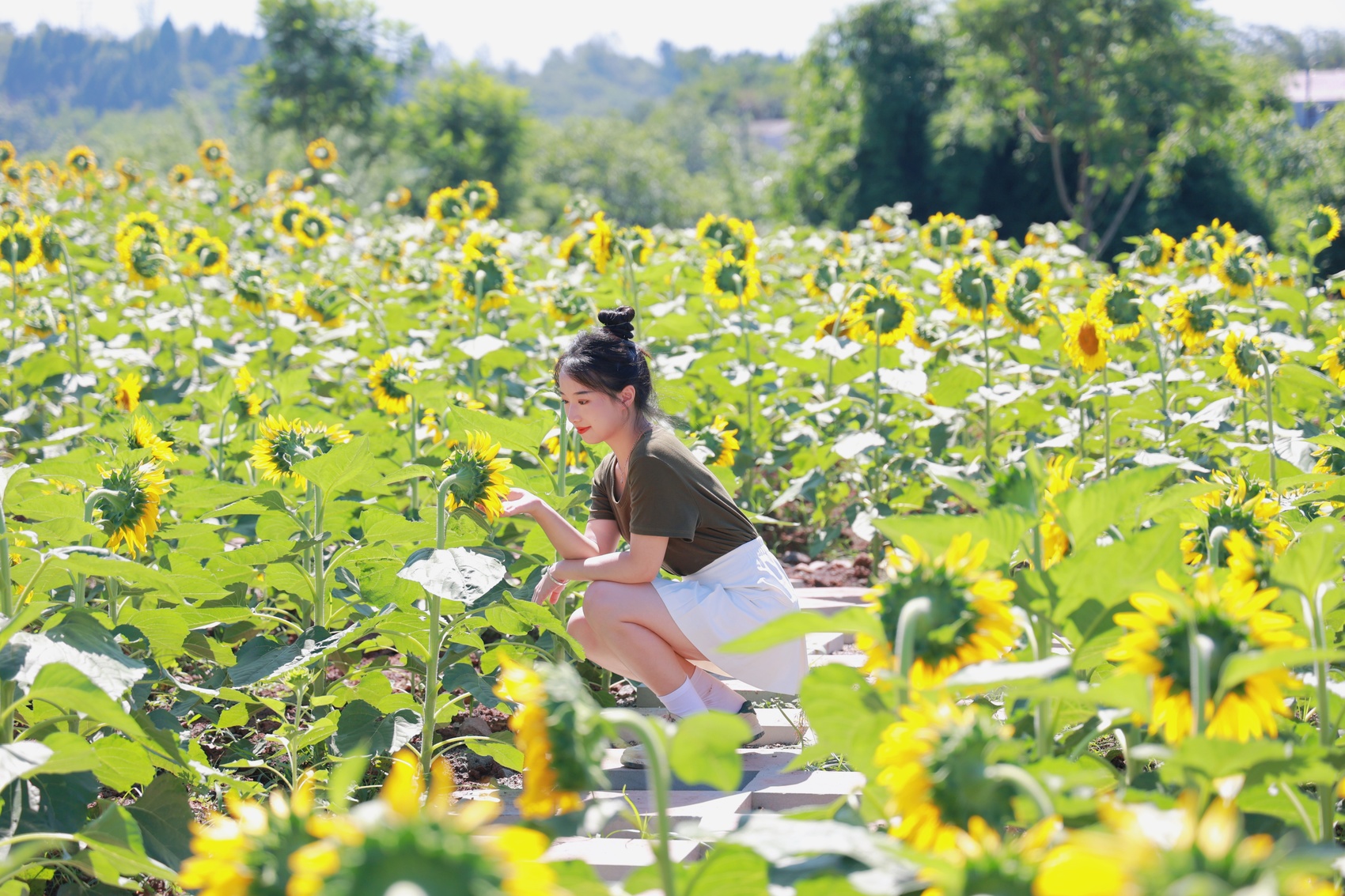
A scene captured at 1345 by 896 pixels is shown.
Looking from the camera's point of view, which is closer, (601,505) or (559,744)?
(559,744)

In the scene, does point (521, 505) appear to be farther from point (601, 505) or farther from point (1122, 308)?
point (1122, 308)

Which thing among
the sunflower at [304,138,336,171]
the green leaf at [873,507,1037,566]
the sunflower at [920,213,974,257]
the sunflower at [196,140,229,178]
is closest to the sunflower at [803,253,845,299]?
the sunflower at [920,213,974,257]

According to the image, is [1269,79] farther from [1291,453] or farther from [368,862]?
[368,862]

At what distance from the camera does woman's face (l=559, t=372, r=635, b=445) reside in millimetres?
2387

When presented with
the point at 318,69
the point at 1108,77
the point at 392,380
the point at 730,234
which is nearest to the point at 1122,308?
the point at 730,234

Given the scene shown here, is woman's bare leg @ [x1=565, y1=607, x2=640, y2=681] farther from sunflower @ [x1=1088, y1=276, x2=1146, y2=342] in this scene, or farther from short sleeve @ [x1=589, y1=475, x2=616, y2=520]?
sunflower @ [x1=1088, y1=276, x2=1146, y2=342]

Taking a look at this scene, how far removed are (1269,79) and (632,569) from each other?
671 inches

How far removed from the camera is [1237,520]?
1574 millimetres

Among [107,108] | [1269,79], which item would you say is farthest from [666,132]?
[107,108]

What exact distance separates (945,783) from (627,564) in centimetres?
145

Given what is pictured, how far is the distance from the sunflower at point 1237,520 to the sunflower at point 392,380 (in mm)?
1912

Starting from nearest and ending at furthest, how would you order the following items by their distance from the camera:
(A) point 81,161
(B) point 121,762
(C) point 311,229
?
(B) point 121,762, (C) point 311,229, (A) point 81,161

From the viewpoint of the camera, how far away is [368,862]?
26.9 inches

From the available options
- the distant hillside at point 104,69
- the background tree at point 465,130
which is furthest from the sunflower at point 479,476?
the distant hillside at point 104,69
